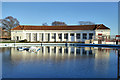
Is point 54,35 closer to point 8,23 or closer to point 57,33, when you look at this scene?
point 57,33

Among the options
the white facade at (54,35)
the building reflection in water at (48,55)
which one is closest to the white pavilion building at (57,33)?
the white facade at (54,35)

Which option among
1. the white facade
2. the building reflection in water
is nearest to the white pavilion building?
the white facade

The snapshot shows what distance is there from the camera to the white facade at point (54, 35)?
107ft

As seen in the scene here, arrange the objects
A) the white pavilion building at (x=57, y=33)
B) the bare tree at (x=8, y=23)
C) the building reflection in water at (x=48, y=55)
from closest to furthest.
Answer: the building reflection in water at (x=48, y=55)
the white pavilion building at (x=57, y=33)
the bare tree at (x=8, y=23)

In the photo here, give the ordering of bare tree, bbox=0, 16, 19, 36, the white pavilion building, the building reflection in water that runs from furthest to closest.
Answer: bare tree, bbox=0, 16, 19, 36 < the white pavilion building < the building reflection in water

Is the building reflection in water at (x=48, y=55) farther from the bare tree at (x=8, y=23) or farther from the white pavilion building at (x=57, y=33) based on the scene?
the bare tree at (x=8, y=23)

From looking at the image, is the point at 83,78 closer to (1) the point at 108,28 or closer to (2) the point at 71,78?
(2) the point at 71,78

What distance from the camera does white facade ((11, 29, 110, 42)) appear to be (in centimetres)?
3250

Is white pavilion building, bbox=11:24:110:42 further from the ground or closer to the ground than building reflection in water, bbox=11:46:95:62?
further from the ground

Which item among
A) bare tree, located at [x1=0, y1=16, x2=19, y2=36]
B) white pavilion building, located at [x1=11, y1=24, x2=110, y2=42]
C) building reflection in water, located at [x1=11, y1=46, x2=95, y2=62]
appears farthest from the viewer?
bare tree, located at [x1=0, y1=16, x2=19, y2=36]

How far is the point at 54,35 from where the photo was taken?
33.7 metres

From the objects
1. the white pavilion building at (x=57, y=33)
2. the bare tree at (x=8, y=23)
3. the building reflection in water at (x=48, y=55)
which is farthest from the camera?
the bare tree at (x=8, y=23)

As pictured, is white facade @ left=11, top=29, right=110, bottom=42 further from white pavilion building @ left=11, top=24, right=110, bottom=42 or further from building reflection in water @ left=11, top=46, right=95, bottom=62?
building reflection in water @ left=11, top=46, right=95, bottom=62

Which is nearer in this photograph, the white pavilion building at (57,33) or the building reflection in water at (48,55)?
the building reflection in water at (48,55)
